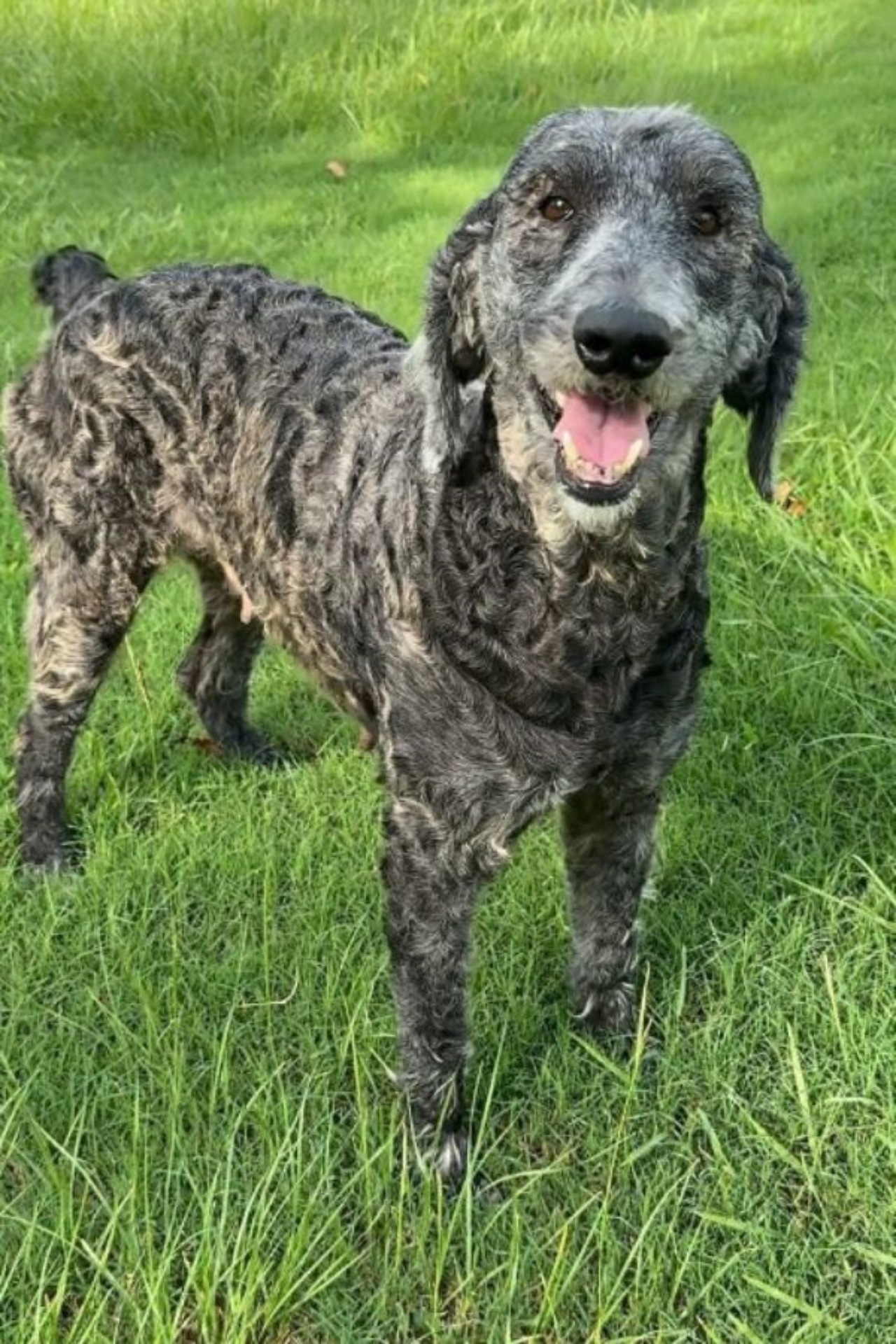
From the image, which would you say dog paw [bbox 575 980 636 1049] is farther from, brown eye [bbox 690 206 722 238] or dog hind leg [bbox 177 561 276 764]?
brown eye [bbox 690 206 722 238]

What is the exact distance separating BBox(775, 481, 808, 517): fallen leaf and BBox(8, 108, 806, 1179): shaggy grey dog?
1.81m

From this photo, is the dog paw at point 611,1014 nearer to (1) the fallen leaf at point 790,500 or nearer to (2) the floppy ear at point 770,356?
(2) the floppy ear at point 770,356

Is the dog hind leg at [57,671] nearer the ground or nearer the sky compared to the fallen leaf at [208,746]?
nearer the sky

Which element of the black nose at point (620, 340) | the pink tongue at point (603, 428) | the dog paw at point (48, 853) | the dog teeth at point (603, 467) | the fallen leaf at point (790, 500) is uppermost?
the black nose at point (620, 340)

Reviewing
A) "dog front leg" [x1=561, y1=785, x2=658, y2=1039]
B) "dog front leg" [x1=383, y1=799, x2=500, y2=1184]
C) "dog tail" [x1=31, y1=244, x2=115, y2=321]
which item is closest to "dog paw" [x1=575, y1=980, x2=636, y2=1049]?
"dog front leg" [x1=561, y1=785, x2=658, y2=1039]

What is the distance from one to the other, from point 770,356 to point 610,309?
0.69 m

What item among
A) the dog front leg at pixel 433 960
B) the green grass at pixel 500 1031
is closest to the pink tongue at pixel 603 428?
the dog front leg at pixel 433 960

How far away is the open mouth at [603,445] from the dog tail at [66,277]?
207 cm

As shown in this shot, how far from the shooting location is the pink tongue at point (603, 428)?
237 cm

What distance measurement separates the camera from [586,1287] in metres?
2.66

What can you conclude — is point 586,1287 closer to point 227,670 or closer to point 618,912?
point 618,912

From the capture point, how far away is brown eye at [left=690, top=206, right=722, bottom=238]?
252 cm

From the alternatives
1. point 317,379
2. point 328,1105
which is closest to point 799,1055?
point 328,1105

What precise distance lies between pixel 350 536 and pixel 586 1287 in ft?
5.15
